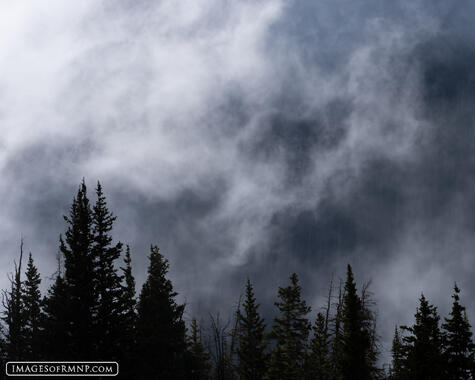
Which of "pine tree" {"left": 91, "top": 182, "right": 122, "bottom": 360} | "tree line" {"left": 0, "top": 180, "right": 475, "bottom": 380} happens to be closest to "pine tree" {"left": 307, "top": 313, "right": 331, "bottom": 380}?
"tree line" {"left": 0, "top": 180, "right": 475, "bottom": 380}

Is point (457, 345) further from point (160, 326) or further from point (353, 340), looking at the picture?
point (160, 326)

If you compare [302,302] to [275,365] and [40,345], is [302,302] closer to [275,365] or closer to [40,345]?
[275,365]

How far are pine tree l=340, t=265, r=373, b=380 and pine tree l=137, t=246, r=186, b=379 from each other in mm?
14090

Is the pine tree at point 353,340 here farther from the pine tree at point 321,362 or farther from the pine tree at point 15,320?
the pine tree at point 15,320

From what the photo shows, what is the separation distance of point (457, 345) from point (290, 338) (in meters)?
15.9

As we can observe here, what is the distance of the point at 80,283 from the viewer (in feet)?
94.2

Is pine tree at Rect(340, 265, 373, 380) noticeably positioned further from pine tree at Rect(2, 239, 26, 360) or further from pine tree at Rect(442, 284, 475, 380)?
pine tree at Rect(2, 239, 26, 360)

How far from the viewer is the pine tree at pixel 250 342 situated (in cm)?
4862

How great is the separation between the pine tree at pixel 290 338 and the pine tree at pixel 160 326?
1026 cm

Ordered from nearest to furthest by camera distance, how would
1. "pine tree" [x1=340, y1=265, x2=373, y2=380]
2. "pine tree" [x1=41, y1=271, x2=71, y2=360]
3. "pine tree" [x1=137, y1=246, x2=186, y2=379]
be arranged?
"pine tree" [x1=41, y1=271, x2=71, y2=360]
"pine tree" [x1=137, y1=246, x2=186, y2=379]
"pine tree" [x1=340, y1=265, x2=373, y2=380]

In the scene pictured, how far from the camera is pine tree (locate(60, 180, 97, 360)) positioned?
2736 centimetres

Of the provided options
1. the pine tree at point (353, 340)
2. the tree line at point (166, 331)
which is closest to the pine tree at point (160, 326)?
the tree line at point (166, 331)

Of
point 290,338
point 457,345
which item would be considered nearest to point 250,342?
point 290,338

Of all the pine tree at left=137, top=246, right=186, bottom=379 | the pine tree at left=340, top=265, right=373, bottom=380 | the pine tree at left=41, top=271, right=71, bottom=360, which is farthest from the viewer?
the pine tree at left=340, top=265, right=373, bottom=380
